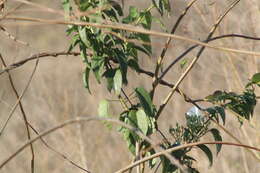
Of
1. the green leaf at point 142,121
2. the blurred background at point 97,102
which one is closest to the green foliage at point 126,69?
the green leaf at point 142,121

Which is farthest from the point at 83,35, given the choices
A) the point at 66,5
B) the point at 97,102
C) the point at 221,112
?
the point at 97,102

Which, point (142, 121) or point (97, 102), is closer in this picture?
point (142, 121)

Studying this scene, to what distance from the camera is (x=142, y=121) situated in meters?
1.54

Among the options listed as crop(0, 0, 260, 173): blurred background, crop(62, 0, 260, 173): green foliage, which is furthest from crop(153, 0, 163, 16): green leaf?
crop(0, 0, 260, 173): blurred background

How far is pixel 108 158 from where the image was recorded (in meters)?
5.20

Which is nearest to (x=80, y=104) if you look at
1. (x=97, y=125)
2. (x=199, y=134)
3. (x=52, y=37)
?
(x=97, y=125)

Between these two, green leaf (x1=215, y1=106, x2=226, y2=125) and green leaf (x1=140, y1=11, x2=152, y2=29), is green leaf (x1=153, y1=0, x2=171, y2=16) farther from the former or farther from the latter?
green leaf (x1=215, y1=106, x2=226, y2=125)

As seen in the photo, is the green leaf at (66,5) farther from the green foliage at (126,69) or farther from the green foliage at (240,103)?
the green foliage at (240,103)

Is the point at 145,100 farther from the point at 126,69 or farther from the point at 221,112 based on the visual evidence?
the point at 221,112

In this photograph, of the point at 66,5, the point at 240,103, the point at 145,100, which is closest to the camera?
the point at 66,5

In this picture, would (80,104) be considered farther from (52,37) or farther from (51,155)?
(52,37)

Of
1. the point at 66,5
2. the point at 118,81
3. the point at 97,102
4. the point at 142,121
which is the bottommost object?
the point at 142,121

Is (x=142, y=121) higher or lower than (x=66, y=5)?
lower

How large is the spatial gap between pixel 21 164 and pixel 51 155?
260 millimetres
